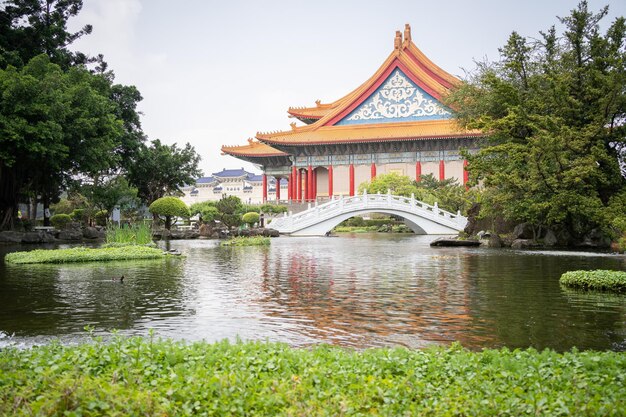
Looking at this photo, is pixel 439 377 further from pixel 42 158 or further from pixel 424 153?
pixel 424 153

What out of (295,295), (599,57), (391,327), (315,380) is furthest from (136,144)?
(315,380)

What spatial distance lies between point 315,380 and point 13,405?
1.99 m

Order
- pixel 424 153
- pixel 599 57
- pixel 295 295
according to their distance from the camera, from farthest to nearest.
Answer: pixel 424 153 → pixel 599 57 → pixel 295 295

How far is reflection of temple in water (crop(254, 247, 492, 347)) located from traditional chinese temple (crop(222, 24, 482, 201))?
29409 mm

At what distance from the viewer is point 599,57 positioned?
2020cm

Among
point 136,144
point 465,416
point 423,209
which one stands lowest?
point 465,416

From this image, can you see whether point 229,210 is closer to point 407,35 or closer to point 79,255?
point 79,255

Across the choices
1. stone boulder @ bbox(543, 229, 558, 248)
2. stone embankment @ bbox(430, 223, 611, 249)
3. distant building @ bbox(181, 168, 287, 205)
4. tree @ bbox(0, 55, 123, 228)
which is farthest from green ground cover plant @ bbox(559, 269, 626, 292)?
distant building @ bbox(181, 168, 287, 205)

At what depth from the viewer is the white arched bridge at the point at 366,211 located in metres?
32.9

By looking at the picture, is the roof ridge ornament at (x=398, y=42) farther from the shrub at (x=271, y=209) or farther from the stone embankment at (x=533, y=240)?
the stone embankment at (x=533, y=240)

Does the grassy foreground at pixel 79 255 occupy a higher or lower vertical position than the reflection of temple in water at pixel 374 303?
higher

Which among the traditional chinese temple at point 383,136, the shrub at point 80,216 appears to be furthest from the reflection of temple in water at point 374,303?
the traditional chinese temple at point 383,136

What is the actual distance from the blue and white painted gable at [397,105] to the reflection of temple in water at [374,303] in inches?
1229

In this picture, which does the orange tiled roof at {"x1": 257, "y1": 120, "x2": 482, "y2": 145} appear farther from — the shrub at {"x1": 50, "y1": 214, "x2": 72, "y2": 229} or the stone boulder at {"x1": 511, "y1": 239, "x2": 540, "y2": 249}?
the stone boulder at {"x1": 511, "y1": 239, "x2": 540, "y2": 249}
